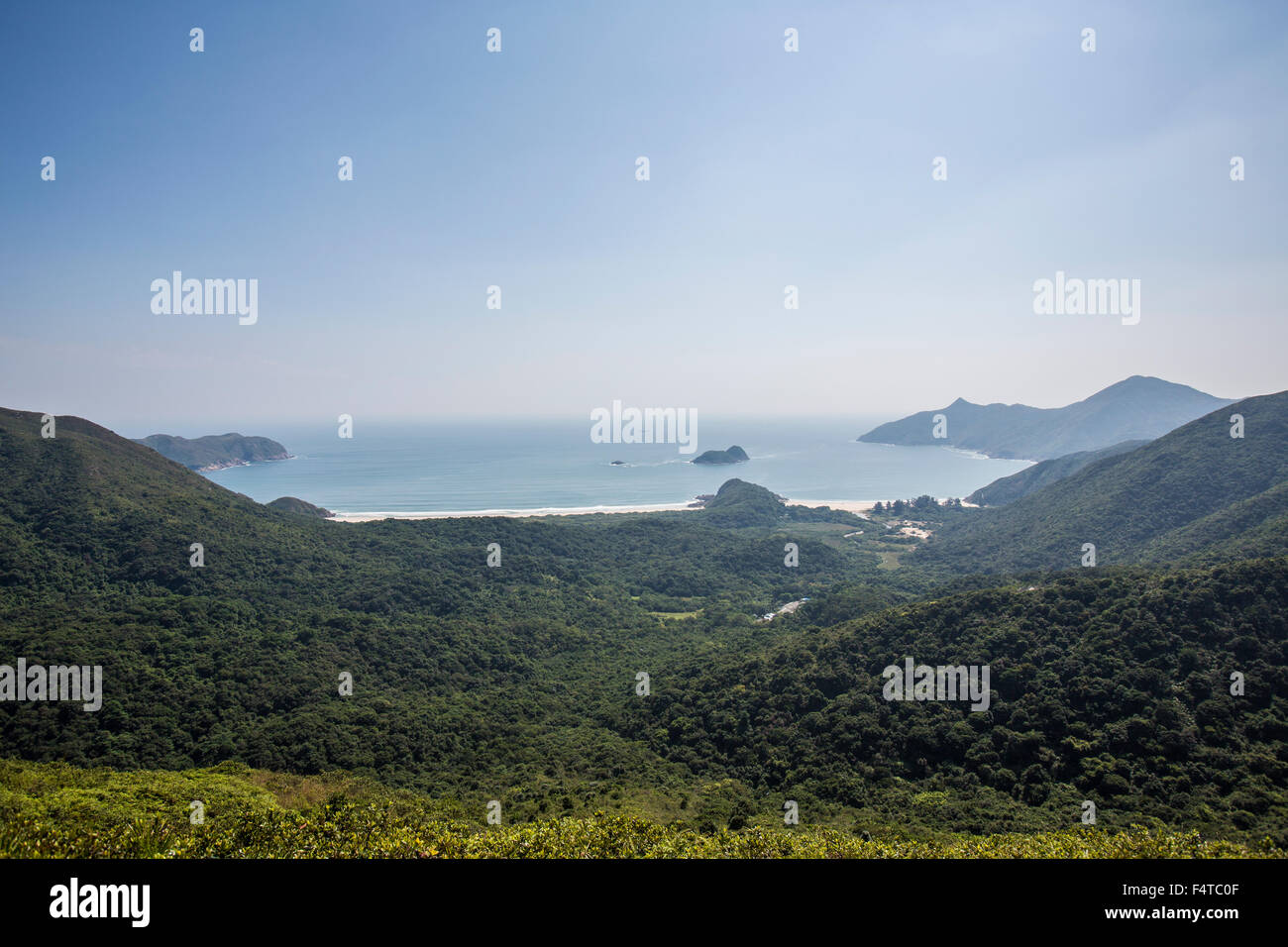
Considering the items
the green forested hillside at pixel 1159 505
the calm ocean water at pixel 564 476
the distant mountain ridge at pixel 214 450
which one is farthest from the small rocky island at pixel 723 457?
the distant mountain ridge at pixel 214 450

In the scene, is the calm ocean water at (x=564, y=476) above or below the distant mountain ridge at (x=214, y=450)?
below

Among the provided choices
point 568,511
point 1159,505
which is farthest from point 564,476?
point 1159,505

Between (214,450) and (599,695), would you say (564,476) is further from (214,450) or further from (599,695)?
(214,450)

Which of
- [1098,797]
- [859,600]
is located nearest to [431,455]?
[859,600]

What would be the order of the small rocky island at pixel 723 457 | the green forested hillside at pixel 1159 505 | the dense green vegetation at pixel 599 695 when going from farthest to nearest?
the small rocky island at pixel 723 457 < the green forested hillside at pixel 1159 505 < the dense green vegetation at pixel 599 695

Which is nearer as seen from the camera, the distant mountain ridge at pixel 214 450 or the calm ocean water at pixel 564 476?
the calm ocean water at pixel 564 476

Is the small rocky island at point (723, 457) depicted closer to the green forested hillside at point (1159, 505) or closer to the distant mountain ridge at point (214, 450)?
the green forested hillside at point (1159, 505)

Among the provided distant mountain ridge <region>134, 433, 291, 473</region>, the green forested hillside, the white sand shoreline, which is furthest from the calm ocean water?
the green forested hillside
